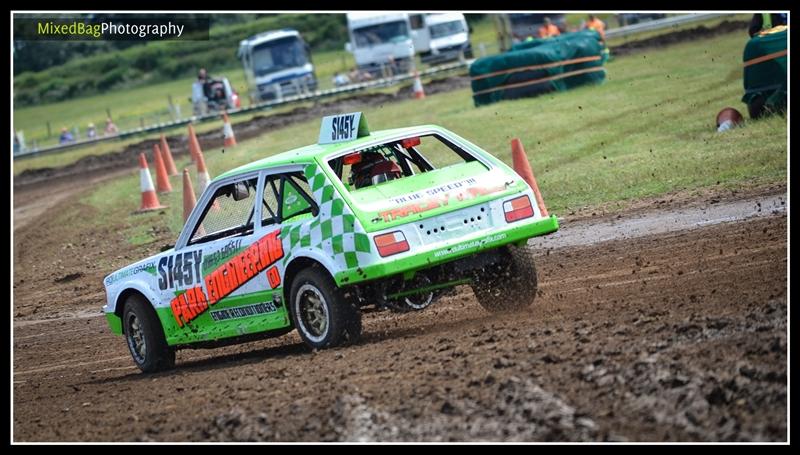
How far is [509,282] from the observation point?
870 cm

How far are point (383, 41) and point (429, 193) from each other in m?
38.4

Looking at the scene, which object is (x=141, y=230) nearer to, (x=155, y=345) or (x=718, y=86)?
(x=155, y=345)

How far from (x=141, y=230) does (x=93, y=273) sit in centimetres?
239

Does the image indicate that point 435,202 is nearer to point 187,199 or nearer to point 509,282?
point 509,282

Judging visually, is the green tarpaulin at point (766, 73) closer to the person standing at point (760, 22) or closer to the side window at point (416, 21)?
the person standing at point (760, 22)

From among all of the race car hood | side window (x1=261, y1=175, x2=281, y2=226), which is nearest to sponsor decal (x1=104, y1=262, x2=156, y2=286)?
side window (x1=261, y1=175, x2=281, y2=226)

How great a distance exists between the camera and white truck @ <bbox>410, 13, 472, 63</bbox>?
47.5 meters

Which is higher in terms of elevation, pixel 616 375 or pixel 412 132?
pixel 412 132

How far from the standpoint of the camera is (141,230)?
1767 centimetres

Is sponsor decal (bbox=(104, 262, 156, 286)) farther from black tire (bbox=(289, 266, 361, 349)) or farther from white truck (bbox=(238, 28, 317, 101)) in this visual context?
white truck (bbox=(238, 28, 317, 101))

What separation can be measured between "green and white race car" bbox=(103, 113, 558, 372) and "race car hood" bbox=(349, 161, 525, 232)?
0.01 m
